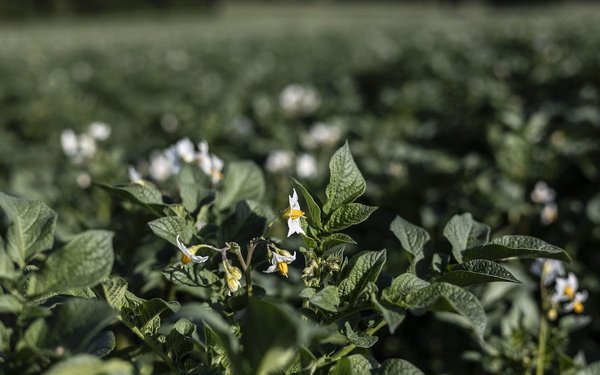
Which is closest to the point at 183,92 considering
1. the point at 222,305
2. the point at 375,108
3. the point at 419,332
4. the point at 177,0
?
the point at 375,108

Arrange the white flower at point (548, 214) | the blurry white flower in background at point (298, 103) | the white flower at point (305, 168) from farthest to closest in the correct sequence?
the blurry white flower in background at point (298, 103) → the white flower at point (305, 168) → the white flower at point (548, 214)

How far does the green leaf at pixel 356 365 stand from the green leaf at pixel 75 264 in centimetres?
37

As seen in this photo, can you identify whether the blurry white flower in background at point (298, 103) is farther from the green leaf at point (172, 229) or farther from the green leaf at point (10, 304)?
the green leaf at point (10, 304)

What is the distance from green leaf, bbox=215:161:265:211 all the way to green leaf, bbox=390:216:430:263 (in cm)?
39

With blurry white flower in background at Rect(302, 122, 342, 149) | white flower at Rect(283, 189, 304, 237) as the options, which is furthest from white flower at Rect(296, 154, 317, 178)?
white flower at Rect(283, 189, 304, 237)

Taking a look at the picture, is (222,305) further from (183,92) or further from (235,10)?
(235,10)

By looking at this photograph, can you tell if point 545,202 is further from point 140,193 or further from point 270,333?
point 270,333

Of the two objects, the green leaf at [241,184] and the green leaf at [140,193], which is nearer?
the green leaf at [140,193]

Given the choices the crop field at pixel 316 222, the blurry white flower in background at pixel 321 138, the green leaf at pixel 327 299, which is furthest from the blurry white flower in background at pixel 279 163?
the green leaf at pixel 327 299

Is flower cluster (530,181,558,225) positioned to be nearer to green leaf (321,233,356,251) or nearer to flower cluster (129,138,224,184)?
flower cluster (129,138,224,184)

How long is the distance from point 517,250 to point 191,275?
55 centimetres

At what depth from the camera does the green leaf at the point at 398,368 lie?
924 millimetres

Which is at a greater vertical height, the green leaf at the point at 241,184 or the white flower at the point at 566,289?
the green leaf at the point at 241,184

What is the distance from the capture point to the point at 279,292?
1565 millimetres
